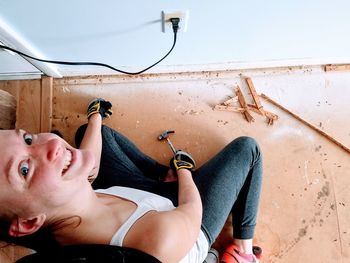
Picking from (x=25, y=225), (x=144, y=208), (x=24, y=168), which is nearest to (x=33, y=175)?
(x=24, y=168)

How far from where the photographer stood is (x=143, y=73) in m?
1.58

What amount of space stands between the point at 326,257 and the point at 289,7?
103 cm

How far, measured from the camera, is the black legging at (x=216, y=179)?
4.08ft

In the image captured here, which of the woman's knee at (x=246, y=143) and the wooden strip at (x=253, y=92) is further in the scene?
the wooden strip at (x=253, y=92)

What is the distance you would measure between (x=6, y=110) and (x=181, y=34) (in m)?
0.73

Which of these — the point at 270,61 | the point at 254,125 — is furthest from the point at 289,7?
the point at 254,125

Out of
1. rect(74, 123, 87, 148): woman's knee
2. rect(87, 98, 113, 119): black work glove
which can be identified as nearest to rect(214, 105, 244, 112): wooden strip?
rect(87, 98, 113, 119): black work glove

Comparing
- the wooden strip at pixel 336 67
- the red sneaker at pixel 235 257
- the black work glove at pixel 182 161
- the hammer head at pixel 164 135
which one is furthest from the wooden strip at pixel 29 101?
the wooden strip at pixel 336 67

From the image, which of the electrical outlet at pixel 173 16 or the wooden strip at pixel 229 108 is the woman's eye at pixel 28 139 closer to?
the electrical outlet at pixel 173 16

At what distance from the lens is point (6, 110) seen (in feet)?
4.25

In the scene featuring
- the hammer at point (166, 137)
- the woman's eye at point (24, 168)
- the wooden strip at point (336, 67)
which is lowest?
the hammer at point (166, 137)

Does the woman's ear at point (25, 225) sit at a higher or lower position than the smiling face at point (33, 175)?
lower

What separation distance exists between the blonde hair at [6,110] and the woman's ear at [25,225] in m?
0.54

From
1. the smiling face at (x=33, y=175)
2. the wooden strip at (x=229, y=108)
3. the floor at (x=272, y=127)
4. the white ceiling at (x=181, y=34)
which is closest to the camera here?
the smiling face at (x=33, y=175)
